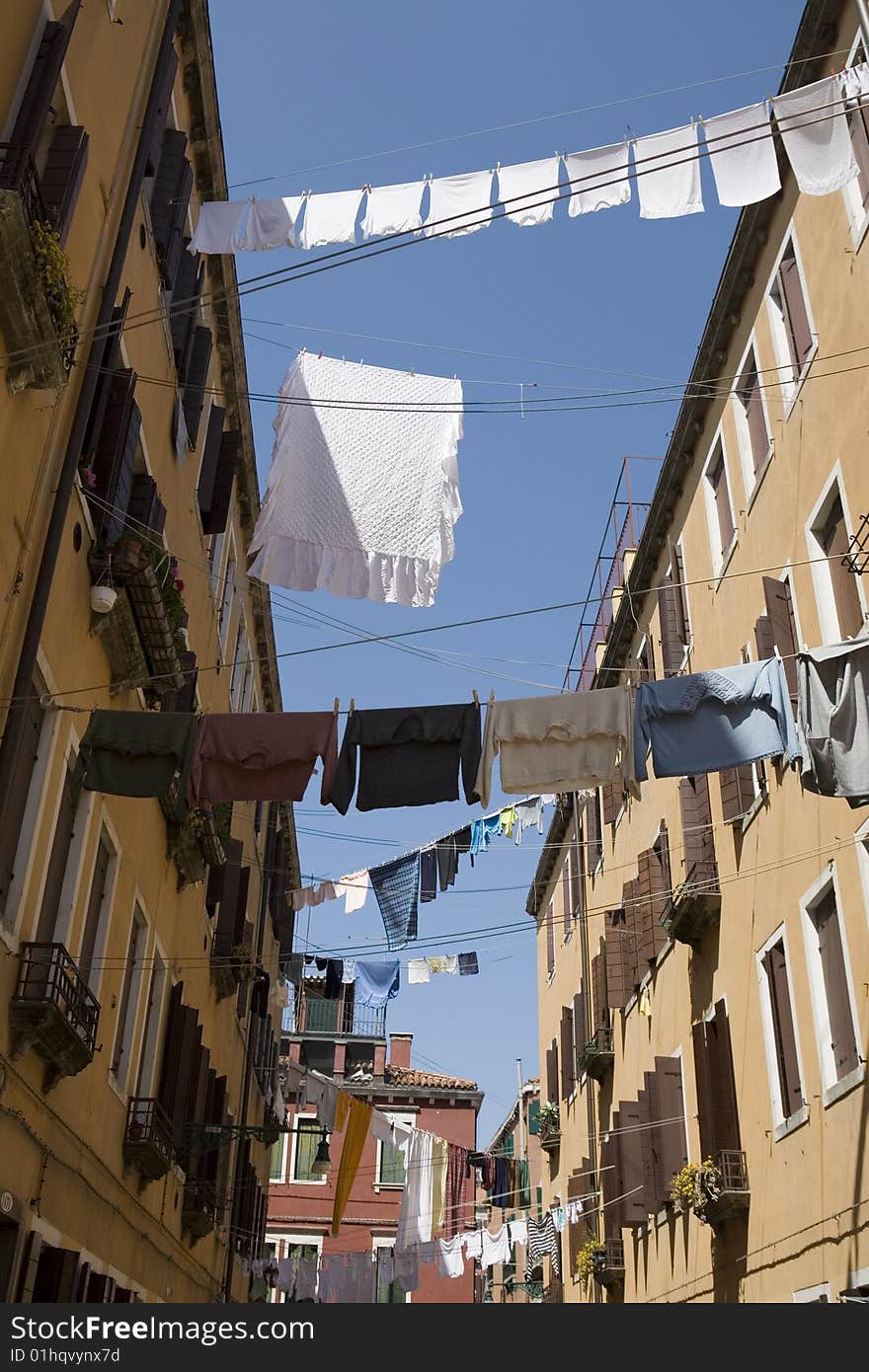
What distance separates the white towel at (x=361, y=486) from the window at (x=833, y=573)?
3.89 m

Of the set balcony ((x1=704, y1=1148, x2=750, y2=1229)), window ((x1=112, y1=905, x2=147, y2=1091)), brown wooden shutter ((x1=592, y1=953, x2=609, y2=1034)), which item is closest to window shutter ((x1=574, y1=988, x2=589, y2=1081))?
brown wooden shutter ((x1=592, y1=953, x2=609, y2=1034))

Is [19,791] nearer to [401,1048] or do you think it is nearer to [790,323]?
[790,323]

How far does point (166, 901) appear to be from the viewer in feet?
47.4

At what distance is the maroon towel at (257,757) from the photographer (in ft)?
31.1

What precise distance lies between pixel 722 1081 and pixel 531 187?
1114 centimetres

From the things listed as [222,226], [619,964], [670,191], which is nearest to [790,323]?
[670,191]

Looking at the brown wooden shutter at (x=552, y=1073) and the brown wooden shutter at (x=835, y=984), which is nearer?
the brown wooden shutter at (x=835, y=984)

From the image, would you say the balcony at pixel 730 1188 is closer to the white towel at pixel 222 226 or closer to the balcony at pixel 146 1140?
the balcony at pixel 146 1140

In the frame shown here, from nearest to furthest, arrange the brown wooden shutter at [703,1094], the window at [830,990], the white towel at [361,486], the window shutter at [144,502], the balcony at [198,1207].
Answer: the window at [830,990] < the white towel at [361,486] < the window shutter at [144,502] < the brown wooden shutter at [703,1094] < the balcony at [198,1207]

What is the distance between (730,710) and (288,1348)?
17.9 ft

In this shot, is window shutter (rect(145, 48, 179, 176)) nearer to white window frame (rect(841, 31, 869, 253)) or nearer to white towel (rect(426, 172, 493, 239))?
white towel (rect(426, 172, 493, 239))

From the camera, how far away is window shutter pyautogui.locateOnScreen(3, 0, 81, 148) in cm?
849

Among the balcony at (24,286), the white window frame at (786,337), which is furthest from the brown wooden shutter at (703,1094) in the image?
the balcony at (24,286)

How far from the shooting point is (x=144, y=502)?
11.9m
